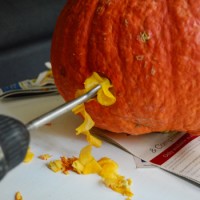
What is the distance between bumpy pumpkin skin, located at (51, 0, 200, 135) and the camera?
50cm

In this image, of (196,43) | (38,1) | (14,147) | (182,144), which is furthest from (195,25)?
(38,1)

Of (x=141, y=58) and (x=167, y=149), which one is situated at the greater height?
(x=141, y=58)

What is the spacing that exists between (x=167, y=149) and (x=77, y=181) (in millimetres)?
159

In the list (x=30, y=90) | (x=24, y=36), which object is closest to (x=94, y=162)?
(x=30, y=90)

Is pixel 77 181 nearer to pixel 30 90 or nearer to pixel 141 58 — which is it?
pixel 141 58

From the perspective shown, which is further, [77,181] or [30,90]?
[30,90]

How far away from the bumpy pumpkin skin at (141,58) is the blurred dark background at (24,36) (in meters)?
0.84

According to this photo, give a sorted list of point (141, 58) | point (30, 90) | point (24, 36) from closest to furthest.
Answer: point (141, 58)
point (30, 90)
point (24, 36)

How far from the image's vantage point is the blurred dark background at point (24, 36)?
1.39 m

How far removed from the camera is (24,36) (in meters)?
1.44

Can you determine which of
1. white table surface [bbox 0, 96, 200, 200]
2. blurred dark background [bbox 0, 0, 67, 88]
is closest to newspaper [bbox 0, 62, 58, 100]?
white table surface [bbox 0, 96, 200, 200]

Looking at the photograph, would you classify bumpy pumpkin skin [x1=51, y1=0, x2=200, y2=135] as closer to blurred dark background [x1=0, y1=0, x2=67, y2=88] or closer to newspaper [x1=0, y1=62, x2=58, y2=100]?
newspaper [x1=0, y1=62, x2=58, y2=100]

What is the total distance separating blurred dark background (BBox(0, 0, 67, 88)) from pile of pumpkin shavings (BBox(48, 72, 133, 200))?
0.85 meters

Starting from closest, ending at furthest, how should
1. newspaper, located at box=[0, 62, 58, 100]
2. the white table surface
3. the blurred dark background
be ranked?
1. the white table surface
2. newspaper, located at box=[0, 62, 58, 100]
3. the blurred dark background
